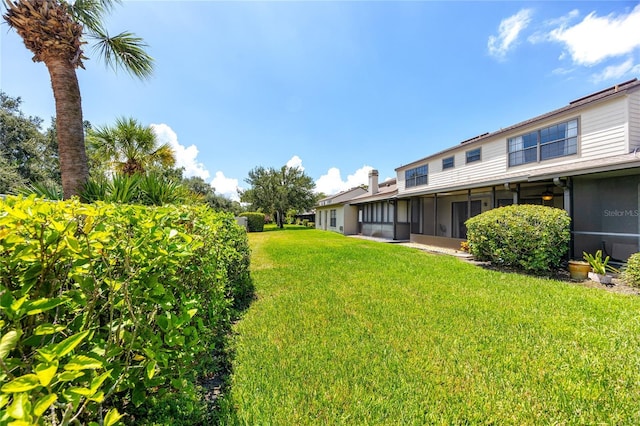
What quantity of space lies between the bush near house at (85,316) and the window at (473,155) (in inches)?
619

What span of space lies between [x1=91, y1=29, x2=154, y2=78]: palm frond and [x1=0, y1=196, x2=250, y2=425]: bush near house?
7.09m

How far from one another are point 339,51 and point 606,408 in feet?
43.1

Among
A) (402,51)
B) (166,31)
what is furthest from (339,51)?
(166,31)

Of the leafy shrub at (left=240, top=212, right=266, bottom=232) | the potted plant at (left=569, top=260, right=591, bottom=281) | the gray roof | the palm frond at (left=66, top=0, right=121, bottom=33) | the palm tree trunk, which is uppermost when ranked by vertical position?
the palm frond at (left=66, top=0, right=121, bottom=33)

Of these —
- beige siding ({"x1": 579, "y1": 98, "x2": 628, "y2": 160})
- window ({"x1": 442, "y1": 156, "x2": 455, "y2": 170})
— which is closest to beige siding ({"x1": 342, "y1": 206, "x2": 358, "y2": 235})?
window ({"x1": 442, "y1": 156, "x2": 455, "y2": 170})

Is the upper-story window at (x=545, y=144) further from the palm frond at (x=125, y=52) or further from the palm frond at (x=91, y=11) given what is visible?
the palm frond at (x=91, y=11)

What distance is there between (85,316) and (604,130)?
46.0 feet

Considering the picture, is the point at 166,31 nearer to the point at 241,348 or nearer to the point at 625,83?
the point at 241,348

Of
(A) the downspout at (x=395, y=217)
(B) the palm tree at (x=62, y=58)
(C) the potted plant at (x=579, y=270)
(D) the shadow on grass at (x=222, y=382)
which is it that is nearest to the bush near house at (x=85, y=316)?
(D) the shadow on grass at (x=222, y=382)

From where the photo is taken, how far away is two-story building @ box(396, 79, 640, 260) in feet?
25.2

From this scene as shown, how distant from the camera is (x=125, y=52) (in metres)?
6.67

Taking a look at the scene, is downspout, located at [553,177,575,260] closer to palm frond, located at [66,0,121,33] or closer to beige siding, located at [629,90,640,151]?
beige siding, located at [629,90,640,151]

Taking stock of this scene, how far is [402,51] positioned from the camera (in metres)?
11.7

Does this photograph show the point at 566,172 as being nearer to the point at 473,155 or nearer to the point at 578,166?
the point at 578,166
